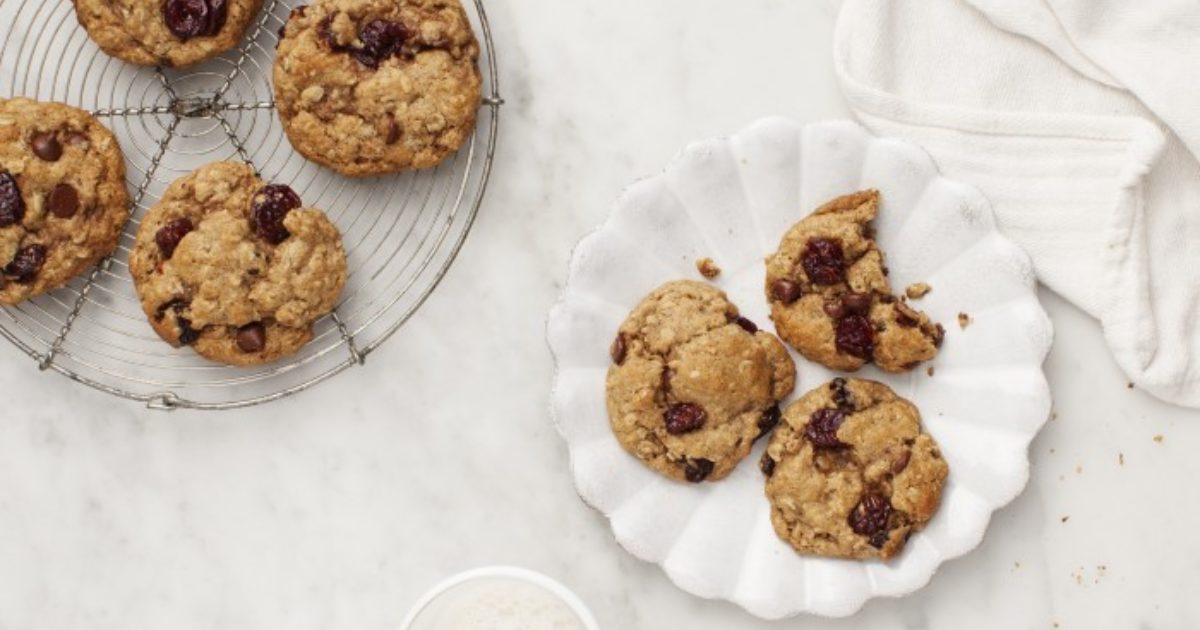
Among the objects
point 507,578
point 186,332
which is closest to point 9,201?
point 186,332

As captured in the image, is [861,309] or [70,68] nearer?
[861,309]

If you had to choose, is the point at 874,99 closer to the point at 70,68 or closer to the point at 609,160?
the point at 609,160

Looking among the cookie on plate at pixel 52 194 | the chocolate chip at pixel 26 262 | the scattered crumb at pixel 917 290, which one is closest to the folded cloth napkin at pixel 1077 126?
the scattered crumb at pixel 917 290

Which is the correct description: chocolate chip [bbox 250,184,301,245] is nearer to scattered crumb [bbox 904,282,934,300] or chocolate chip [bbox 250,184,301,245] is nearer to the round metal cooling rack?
the round metal cooling rack

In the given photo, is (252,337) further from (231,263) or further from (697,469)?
(697,469)

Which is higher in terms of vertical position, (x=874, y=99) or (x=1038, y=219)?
(x=874, y=99)

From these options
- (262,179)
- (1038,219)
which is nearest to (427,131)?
(262,179)

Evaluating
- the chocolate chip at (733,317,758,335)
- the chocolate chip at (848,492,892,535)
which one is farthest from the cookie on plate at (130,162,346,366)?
the chocolate chip at (848,492,892,535)
